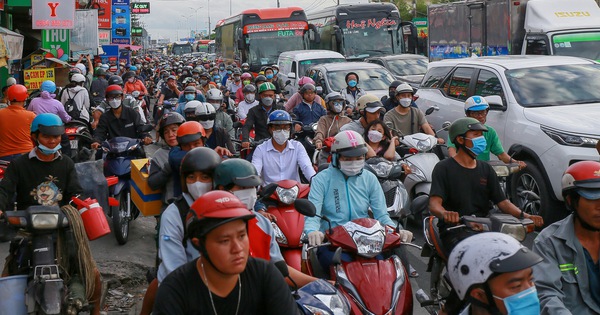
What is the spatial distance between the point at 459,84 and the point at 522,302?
9.41 metres

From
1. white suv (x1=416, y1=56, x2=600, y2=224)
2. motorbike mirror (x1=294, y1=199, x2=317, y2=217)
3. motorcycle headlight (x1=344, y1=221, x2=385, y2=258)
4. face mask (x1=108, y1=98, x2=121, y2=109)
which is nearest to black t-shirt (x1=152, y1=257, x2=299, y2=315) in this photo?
motorcycle headlight (x1=344, y1=221, x2=385, y2=258)

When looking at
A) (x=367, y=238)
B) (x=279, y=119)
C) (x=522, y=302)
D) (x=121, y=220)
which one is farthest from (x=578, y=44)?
(x=522, y=302)

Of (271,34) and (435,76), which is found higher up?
Answer: (271,34)

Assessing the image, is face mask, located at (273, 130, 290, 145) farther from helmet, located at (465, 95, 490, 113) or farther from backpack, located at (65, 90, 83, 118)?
backpack, located at (65, 90, 83, 118)

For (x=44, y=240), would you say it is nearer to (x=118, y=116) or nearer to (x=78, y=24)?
(x=118, y=116)

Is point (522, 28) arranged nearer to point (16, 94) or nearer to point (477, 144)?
point (16, 94)

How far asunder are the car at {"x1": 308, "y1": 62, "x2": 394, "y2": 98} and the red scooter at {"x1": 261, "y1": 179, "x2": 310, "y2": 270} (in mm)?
10153

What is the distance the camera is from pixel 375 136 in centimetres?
905

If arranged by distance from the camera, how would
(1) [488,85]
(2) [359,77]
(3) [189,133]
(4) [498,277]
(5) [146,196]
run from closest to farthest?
(4) [498,277], (3) [189,133], (5) [146,196], (1) [488,85], (2) [359,77]

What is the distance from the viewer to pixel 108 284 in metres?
7.80

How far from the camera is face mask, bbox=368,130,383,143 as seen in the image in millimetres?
9031

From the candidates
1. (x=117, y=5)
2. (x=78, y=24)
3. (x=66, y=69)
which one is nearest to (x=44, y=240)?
(x=66, y=69)

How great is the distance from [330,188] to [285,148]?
1826 millimetres

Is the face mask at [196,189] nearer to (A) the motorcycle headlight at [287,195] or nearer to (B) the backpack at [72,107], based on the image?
(A) the motorcycle headlight at [287,195]
